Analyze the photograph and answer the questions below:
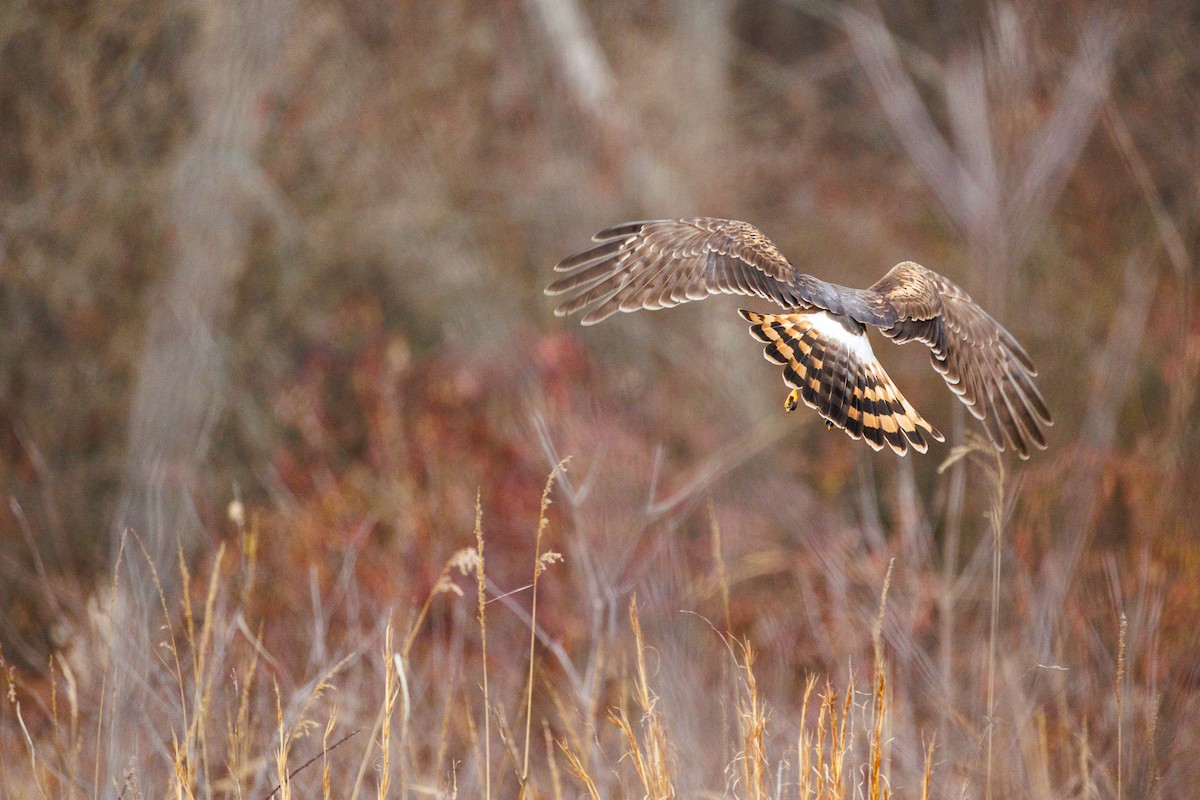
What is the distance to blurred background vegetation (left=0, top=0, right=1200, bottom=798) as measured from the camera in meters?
4.83

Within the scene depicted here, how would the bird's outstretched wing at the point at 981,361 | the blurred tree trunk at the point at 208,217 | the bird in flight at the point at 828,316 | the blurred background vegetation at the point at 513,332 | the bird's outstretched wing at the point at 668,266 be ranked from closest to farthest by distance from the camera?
the bird in flight at the point at 828,316 → the bird's outstretched wing at the point at 668,266 → the bird's outstretched wing at the point at 981,361 → the blurred background vegetation at the point at 513,332 → the blurred tree trunk at the point at 208,217

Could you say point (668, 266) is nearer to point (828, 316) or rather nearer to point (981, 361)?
point (828, 316)

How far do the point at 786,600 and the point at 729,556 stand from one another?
1.92ft

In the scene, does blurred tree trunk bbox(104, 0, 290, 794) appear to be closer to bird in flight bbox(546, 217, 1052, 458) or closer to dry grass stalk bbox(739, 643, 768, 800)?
bird in flight bbox(546, 217, 1052, 458)

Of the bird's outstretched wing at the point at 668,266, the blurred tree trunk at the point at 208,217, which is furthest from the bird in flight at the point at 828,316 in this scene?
the blurred tree trunk at the point at 208,217

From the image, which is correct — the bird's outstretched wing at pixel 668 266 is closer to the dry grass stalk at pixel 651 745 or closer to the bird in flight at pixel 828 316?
the bird in flight at pixel 828 316

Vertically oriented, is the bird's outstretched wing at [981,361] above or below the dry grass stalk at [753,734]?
above

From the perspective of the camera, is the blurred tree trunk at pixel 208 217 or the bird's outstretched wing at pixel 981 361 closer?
the bird's outstretched wing at pixel 981 361

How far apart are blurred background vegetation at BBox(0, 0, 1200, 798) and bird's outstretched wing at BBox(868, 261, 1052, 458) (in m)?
0.35

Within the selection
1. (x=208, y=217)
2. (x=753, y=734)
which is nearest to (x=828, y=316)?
(x=753, y=734)

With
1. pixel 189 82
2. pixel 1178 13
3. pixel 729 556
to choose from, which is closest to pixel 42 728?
pixel 729 556

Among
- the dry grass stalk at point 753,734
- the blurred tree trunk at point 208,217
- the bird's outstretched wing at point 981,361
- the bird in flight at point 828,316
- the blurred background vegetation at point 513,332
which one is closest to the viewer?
the dry grass stalk at point 753,734

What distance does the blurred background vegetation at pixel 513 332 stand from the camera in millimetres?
4828

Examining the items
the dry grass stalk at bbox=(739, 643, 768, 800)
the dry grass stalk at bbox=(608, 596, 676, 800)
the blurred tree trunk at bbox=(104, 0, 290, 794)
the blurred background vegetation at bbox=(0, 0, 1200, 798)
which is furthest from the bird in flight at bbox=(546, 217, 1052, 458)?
the blurred tree trunk at bbox=(104, 0, 290, 794)
